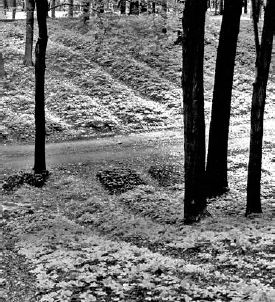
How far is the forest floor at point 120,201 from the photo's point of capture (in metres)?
7.11

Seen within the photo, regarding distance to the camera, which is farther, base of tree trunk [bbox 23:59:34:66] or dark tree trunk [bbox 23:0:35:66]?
base of tree trunk [bbox 23:59:34:66]

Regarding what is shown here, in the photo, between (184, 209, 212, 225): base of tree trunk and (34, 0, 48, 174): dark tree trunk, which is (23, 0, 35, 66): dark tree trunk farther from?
(184, 209, 212, 225): base of tree trunk

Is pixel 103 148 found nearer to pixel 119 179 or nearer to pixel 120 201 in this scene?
pixel 119 179

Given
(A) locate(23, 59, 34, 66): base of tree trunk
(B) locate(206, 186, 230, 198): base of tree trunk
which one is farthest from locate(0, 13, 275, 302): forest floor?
(A) locate(23, 59, 34, 66): base of tree trunk

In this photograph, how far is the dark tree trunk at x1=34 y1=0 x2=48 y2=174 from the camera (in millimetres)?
13031

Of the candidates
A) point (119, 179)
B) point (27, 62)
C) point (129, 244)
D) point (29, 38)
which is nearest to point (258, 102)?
point (129, 244)

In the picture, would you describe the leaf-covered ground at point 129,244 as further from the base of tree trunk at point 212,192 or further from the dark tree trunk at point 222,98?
the dark tree trunk at point 222,98

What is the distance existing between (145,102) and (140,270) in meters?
16.6

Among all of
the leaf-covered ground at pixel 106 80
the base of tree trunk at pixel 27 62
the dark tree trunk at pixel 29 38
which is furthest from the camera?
the base of tree trunk at pixel 27 62

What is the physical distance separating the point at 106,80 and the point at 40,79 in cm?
1235

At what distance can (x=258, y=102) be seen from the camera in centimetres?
945

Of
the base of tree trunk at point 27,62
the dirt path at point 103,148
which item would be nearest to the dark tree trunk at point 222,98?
the dirt path at point 103,148

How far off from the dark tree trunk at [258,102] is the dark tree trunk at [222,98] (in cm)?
184

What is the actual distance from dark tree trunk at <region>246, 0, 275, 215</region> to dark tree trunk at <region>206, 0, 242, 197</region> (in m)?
Answer: 1.84
